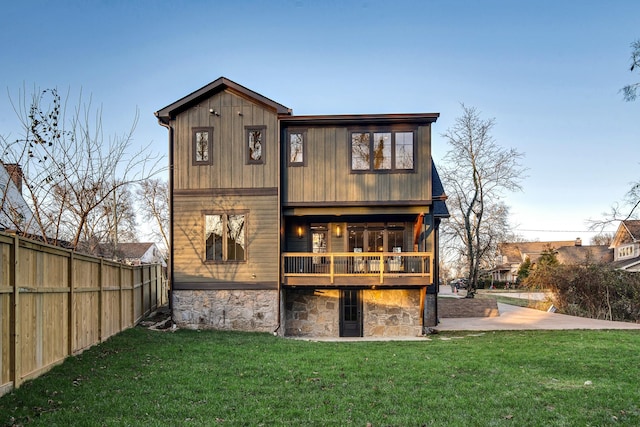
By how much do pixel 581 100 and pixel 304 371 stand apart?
14.1 meters

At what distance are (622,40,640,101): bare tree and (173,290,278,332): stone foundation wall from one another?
11.0m

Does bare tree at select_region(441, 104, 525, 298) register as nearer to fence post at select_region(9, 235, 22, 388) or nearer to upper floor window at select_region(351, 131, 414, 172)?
upper floor window at select_region(351, 131, 414, 172)

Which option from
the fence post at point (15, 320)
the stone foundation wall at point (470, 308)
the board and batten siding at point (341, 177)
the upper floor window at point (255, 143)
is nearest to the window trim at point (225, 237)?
the board and batten siding at point (341, 177)

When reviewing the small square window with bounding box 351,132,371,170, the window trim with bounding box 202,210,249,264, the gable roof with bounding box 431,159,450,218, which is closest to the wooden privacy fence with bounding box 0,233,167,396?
the window trim with bounding box 202,210,249,264

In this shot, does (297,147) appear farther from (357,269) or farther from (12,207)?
(12,207)

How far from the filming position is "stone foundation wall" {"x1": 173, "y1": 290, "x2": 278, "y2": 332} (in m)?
15.0

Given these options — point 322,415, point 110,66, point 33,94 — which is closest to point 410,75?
point 110,66

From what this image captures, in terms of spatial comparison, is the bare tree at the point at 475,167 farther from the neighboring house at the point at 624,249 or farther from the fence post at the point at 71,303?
the fence post at the point at 71,303

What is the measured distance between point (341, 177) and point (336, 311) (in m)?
4.39

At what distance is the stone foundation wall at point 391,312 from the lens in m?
15.9

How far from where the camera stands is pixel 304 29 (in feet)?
55.3

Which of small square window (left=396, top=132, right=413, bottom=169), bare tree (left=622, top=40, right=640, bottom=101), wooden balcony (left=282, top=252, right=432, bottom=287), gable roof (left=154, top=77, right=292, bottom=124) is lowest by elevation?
wooden balcony (left=282, top=252, right=432, bottom=287)

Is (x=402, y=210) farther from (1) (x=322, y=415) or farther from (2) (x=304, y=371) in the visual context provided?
(1) (x=322, y=415)

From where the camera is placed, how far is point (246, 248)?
Answer: 15.3 m
